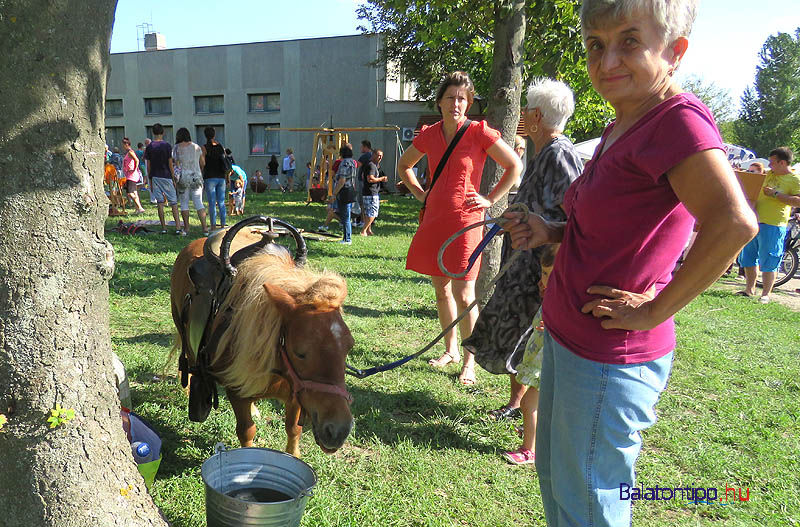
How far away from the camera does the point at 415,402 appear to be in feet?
13.5

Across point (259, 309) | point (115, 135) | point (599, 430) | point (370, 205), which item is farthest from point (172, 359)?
point (115, 135)

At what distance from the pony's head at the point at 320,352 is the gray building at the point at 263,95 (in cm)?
2497

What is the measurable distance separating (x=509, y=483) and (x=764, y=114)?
204 feet

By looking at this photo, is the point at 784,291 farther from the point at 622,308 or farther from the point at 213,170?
the point at 213,170

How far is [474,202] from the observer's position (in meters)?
3.96

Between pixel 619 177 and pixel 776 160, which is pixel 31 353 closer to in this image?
pixel 619 177

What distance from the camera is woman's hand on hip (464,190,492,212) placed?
3965 millimetres

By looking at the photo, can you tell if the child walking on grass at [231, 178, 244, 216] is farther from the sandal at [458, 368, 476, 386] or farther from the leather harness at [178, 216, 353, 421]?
the leather harness at [178, 216, 353, 421]

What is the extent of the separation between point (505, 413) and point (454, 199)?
1.69 meters

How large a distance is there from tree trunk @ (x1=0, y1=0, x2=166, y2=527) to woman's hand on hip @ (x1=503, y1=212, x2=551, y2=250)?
5.29 feet

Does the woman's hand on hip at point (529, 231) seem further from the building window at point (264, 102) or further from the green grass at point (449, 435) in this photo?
the building window at point (264, 102)

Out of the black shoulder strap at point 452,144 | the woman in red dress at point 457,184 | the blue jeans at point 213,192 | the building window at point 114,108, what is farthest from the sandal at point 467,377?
the building window at point 114,108

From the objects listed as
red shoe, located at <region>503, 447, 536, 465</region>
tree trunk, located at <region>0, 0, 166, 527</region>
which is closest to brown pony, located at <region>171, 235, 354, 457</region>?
tree trunk, located at <region>0, 0, 166, 527</region>

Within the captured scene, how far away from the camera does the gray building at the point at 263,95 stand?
2822 cm
